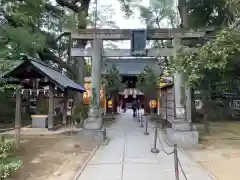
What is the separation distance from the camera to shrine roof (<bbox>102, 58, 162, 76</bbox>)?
42.8 meters

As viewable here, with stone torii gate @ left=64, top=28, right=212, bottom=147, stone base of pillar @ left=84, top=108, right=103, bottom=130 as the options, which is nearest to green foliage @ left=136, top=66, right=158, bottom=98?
stone torii gate @ left=64, top=28, right=212, bottom=147

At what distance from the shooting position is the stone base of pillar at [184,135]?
15234 millimetres

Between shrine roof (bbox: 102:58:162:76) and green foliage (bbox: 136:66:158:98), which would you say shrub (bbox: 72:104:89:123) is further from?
shrine roof (bbox: 102:58:162:76)

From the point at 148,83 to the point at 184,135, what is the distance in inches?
862

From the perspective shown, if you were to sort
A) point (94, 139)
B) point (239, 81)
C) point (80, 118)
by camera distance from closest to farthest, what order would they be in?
point (94, 139) → point (80, 118) → point (239, 81)

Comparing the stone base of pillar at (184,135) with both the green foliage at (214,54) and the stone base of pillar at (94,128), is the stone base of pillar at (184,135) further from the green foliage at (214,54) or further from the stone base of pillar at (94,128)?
the green foliage at (214,54)

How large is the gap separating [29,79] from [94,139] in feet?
21.7

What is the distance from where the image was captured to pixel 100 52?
17.3 m

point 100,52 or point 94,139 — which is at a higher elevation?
point 100,52

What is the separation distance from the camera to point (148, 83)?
122ft

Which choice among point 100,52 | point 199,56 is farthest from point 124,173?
point 100,52

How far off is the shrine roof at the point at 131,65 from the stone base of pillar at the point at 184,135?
86.4 ft

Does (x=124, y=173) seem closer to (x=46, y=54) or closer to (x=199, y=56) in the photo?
(x=199, y=56)

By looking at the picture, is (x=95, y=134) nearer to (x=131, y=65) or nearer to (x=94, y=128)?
(x=94, y=128)
